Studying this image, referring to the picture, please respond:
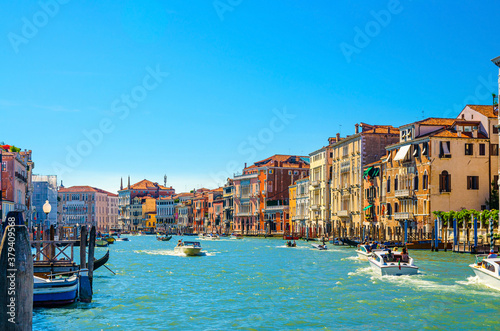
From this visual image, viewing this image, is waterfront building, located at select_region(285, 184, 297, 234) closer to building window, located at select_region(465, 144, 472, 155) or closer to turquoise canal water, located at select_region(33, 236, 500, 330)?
building window, located at select_region(465, 144, 472, 155)

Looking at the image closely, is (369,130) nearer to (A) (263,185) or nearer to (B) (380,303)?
(A) (263,185)

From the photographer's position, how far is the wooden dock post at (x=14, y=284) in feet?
17.3

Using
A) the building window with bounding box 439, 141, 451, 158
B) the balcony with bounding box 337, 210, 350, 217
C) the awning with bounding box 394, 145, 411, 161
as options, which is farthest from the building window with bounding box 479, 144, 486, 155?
the balcony with bounding box 337, 210, 350, 217

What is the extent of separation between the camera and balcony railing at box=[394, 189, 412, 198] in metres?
47.2

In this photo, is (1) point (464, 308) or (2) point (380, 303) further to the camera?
(2) point (380, 303)

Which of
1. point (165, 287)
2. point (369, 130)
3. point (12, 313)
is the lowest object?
point (165, 287)

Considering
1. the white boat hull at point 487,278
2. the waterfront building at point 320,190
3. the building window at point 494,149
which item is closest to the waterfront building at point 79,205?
the waterfront building at point 320,190

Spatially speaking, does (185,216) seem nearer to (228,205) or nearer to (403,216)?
(228,205)

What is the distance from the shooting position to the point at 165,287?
2097 centimetres

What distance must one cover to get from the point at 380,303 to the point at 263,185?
7163cm

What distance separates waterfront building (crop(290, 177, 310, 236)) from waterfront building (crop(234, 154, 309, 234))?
4.67m

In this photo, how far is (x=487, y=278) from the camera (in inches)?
733

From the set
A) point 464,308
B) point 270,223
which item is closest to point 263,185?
point 270,223

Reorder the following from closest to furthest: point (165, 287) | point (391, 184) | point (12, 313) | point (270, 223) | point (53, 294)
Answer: point (12, 313)
point (53, 294)
point (165, 287)
point (391, 184)
point (270, 223)
